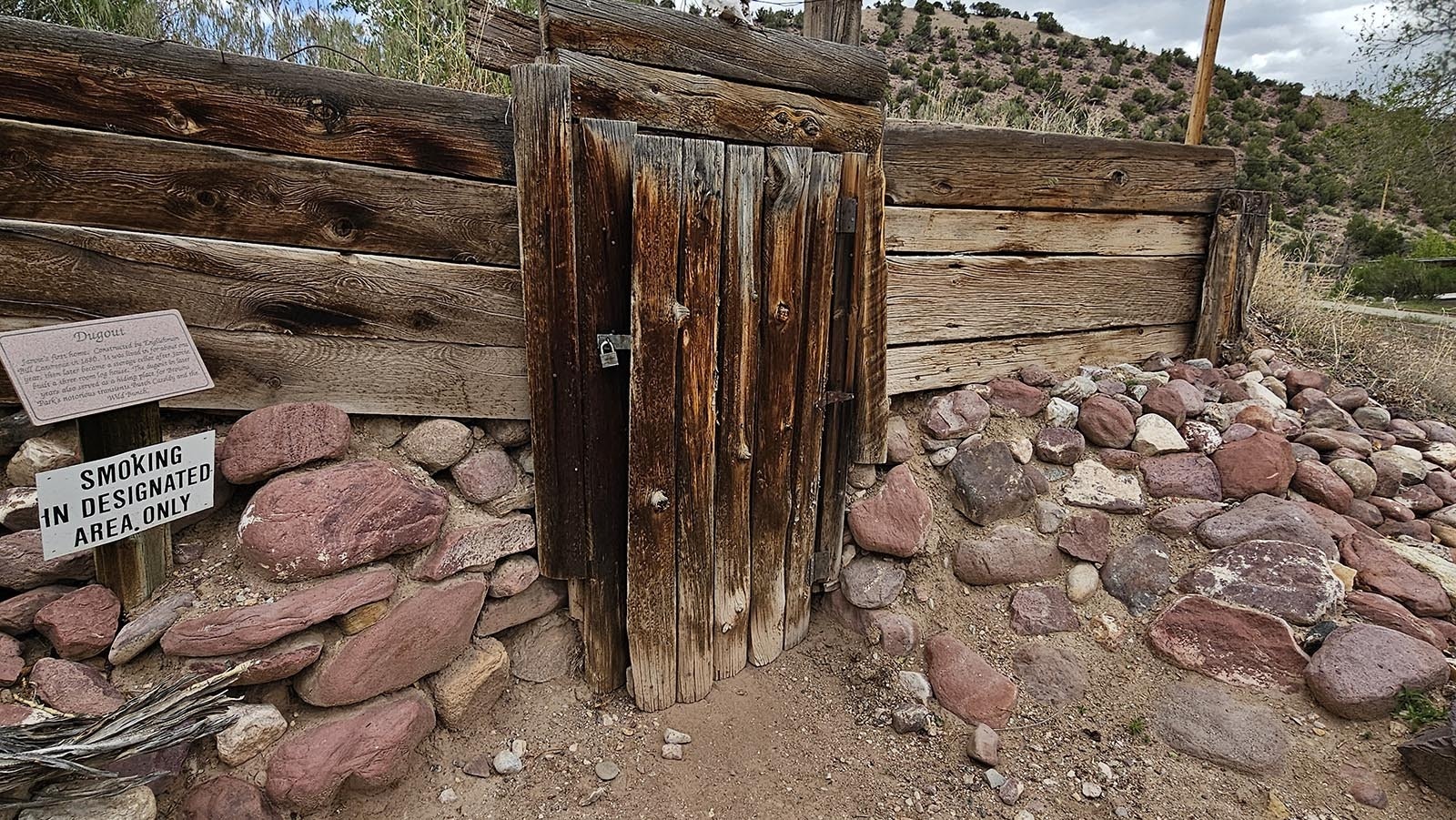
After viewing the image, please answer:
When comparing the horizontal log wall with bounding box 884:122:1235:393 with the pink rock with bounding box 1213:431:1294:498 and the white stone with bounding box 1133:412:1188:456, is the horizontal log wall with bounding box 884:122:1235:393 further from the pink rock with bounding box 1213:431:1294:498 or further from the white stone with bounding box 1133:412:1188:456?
the pink rock with bounding box 1213:431:1294:498

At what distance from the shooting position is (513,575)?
Answer: 8.02 ft

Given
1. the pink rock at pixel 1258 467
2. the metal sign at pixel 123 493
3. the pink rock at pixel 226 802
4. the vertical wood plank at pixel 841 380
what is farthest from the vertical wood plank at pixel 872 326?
the pink rock at pixel 226 802

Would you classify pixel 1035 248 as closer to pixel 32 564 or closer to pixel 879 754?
pixel 879 754

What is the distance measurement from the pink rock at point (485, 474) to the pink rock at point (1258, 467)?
3.13 meters

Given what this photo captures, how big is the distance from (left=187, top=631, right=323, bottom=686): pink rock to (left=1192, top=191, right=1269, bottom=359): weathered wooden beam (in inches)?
186

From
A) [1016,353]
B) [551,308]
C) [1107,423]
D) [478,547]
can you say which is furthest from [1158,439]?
[478,547]

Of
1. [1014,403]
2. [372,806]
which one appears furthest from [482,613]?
[1014,403]

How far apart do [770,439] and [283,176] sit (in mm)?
1833

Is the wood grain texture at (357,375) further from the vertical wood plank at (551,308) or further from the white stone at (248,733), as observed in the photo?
the white stone at (248,733)

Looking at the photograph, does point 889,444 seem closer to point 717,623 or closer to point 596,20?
point 717,623

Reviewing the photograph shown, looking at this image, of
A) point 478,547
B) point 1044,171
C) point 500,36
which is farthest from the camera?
point 1044,171

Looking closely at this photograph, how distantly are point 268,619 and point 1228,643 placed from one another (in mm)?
3293

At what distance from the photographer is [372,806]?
2123mm

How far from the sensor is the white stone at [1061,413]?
3.28 meters
